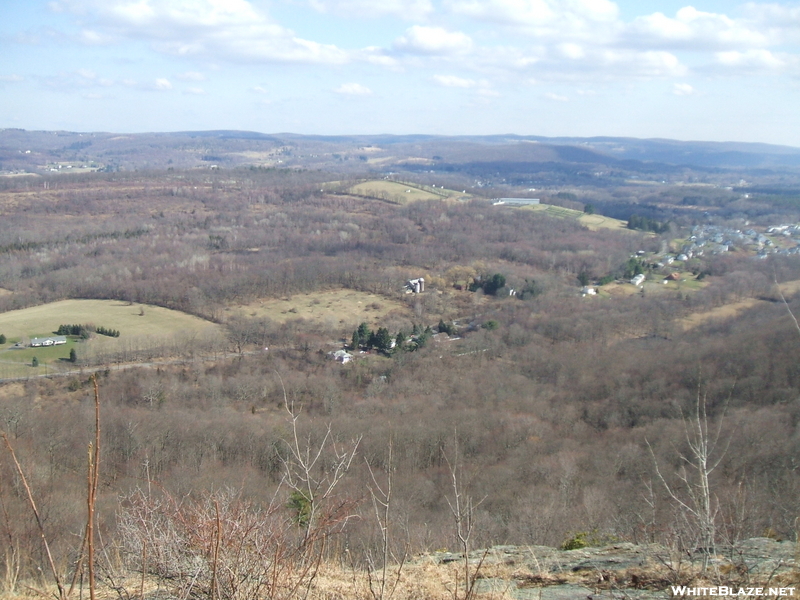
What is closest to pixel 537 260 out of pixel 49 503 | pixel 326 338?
pixel 326 338

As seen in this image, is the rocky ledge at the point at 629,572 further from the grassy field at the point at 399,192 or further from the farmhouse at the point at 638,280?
the grassy field at the point at 399,192

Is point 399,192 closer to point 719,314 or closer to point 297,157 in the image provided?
point 719,314

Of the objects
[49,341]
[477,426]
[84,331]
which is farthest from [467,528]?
[84,331]

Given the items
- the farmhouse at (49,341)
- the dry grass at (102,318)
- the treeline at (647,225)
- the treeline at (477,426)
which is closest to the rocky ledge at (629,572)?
the treeline at (477,426)

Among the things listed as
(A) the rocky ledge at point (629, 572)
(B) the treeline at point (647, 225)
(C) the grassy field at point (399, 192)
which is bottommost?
(A) the rocky ledge at point (629, 572)

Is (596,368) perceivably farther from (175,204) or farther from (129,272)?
(175,204)

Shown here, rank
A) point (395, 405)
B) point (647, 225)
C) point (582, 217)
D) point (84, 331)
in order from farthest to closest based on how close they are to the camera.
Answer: point (582, 217), point (647, 225), point (84, 331), point (395, 405)

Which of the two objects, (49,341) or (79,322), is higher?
(79,322)

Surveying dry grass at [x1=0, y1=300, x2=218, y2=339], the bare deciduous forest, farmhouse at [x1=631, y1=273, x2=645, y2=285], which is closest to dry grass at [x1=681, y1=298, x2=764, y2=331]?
the bare deciduous forest
